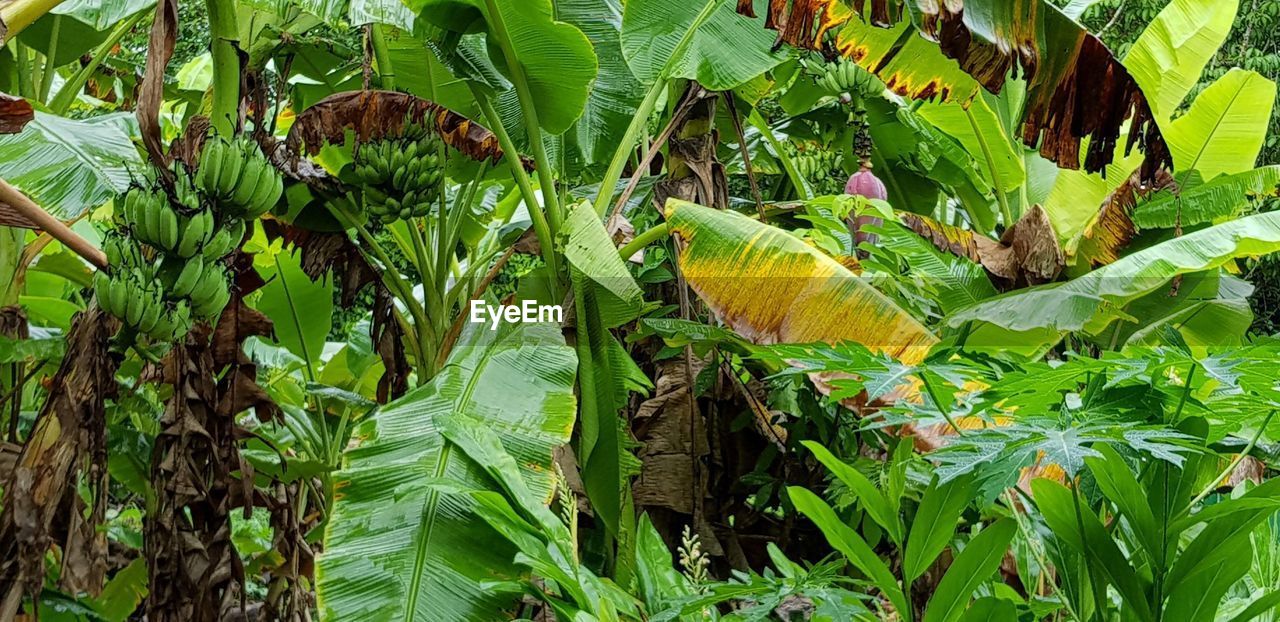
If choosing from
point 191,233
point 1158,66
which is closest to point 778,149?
point 1158,66

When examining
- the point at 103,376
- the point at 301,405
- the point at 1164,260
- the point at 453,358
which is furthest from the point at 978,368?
the point at 301,405

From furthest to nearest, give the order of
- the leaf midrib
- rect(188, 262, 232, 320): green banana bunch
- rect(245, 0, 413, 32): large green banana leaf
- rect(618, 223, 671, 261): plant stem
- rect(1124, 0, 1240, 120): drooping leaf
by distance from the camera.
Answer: rect(1124, 0, 1240, 120): drooping leaf
rect(618, 223, 671, 261): plant stem
rect(245, 0, 413, 32): large green banana leaf
rect(188, 262, 232, 320): green banana bunch
the leaf midrib

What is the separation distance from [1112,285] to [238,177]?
1343 millimetres

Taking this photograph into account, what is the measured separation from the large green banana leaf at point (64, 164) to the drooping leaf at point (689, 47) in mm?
914

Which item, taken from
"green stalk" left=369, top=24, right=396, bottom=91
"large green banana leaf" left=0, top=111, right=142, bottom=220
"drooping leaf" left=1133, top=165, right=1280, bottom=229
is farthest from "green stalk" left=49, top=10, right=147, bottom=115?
"drooping leaf" left=1133, top=165, right=1280, bottom=229

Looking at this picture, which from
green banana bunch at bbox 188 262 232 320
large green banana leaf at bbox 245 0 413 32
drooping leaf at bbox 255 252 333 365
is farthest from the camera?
drooping leaf at bbox 255 252 333 365

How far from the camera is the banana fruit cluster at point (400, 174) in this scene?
6.03 feet

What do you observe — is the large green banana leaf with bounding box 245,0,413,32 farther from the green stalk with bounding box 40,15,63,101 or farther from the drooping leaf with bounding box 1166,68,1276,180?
the drooping leaf with bounding box 1166,68,1276,180

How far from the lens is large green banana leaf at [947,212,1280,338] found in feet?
4.83

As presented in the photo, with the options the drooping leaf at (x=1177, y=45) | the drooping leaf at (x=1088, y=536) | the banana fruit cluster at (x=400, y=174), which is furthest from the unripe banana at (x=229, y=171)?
the drooping leaf at (x=1177, y=45)

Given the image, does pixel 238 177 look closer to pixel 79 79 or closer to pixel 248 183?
pixel 248 183

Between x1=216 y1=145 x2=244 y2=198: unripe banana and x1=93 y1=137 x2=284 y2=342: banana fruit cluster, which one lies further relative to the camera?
x1=216 y1=145 x2=244 y2=198: unripe banana

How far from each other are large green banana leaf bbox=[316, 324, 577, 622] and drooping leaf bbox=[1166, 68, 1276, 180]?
1886 mm

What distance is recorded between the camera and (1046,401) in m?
0.94
